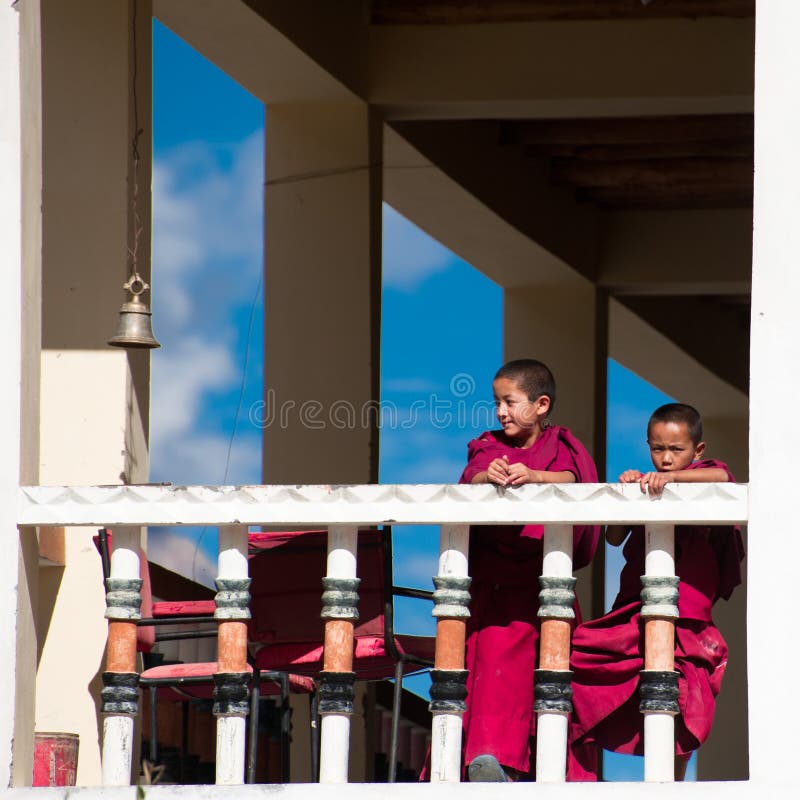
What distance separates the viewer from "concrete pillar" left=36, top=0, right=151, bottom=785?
20.8 ft

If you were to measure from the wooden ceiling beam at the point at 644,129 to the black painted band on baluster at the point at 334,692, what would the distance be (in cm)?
616

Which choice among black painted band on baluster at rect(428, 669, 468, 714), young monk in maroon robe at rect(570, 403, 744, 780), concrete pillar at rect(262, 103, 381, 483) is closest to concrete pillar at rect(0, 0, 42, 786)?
black painted band on baluster at rect(428, 669, 468, 714)

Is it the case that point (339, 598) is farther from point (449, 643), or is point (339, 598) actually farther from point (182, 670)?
point (182, 670)

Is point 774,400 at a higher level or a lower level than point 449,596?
higher

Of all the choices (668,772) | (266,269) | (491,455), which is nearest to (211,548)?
(266,269)

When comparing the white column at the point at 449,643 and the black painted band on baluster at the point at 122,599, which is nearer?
the white column at the point at 449,643

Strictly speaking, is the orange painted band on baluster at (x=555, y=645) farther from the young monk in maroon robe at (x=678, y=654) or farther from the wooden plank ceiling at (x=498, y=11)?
the wooden plank ceiling at (x=498, y=11)

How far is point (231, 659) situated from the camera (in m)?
4.71

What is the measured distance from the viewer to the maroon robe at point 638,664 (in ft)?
16.4

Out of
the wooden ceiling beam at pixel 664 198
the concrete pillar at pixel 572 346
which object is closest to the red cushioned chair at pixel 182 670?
the concrete pillar at pixel 572 346

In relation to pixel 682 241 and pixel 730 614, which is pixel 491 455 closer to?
pixel 682 241

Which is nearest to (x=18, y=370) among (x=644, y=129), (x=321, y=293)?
(x=321, y=293)

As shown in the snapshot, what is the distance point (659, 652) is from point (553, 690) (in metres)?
0.28

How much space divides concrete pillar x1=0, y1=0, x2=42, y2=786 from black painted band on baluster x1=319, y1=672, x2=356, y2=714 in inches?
29.8
